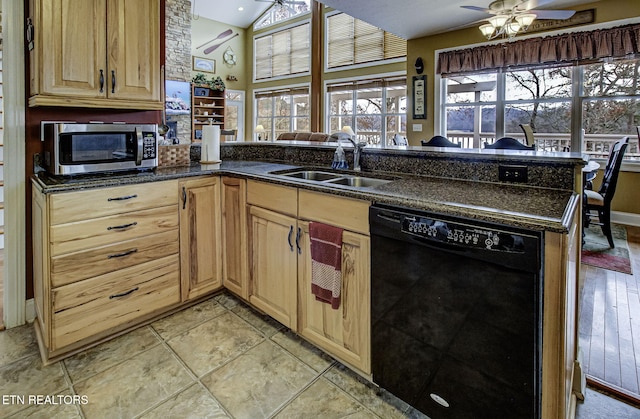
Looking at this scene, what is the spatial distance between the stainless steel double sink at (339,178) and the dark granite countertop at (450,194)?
87mm

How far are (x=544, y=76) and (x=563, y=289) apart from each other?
17.6ft

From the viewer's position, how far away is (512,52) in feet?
16.9

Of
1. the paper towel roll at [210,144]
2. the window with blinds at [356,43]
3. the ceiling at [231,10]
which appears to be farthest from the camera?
the ceiling at [231,10]

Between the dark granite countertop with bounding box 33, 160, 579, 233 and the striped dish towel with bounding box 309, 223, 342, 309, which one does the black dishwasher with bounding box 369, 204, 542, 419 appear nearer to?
the dark granite countertop with bounding box 33, 160, 579, 233

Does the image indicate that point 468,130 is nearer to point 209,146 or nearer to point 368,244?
point 209,146

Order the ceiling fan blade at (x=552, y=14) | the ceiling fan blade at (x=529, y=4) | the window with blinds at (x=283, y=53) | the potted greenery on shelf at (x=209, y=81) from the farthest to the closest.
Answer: the potted greenery on shelf at (x=209, y=81)
the window with blinds at (x=283, y=53)
the ceiling fan blade at (x=552, y=14)
the ceiling fan blade at (x=529, y=4)

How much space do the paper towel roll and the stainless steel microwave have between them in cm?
52

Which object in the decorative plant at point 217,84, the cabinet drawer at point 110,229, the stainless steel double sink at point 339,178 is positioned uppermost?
the decorative plant at point 217,84

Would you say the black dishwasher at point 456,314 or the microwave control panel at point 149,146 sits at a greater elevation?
the microwave control panel at point 149,146

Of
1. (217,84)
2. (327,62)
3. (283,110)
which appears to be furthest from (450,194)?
(217,84)

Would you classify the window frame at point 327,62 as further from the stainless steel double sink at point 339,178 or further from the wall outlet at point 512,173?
the wall outlet at point 512,173

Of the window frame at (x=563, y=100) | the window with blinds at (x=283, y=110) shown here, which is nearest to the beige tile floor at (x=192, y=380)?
the window frame at (x=563, y=100)

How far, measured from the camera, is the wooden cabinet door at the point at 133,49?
2089 millimetres

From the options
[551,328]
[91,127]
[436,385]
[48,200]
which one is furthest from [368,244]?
[91,127]
